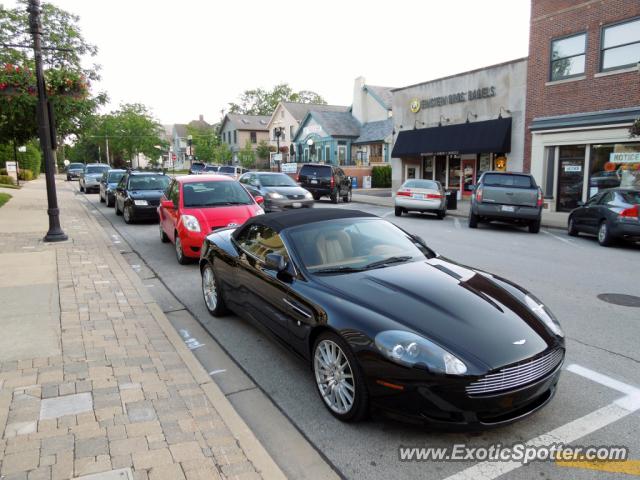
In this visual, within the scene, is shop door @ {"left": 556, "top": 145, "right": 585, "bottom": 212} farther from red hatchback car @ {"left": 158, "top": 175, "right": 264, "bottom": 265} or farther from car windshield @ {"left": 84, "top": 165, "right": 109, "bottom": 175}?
car windshield @ {"left": 84, "top": 165, "right": 109, "bottom": 175}

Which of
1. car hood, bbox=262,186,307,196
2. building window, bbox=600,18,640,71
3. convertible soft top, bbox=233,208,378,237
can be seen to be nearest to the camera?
convertible soft top, bbox=233,208,378,237

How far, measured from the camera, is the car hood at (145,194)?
14.7 metres

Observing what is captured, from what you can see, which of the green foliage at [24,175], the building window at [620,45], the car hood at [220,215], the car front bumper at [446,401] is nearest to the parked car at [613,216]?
the building window at [620,45]

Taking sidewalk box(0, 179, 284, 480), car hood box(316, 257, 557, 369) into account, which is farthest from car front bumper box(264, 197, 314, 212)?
car hood box(316, 257, 557, 369)

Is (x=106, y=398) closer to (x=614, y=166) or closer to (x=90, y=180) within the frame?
(x=614, y=166)

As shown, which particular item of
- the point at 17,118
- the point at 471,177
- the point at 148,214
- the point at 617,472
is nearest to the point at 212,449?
the point at 617,472

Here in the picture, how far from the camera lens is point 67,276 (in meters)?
7.94

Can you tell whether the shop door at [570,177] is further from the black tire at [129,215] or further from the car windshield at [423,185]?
the black tire at [129,215]

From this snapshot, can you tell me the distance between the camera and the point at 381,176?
3850cm

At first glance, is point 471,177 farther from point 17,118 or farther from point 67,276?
point 67,276

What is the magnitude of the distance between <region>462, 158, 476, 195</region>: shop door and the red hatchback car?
1738 cm

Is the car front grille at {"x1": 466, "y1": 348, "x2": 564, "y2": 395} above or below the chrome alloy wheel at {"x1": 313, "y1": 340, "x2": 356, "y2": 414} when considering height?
above

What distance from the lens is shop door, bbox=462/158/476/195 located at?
2491 cm

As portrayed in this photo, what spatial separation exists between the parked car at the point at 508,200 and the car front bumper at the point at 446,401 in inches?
470
